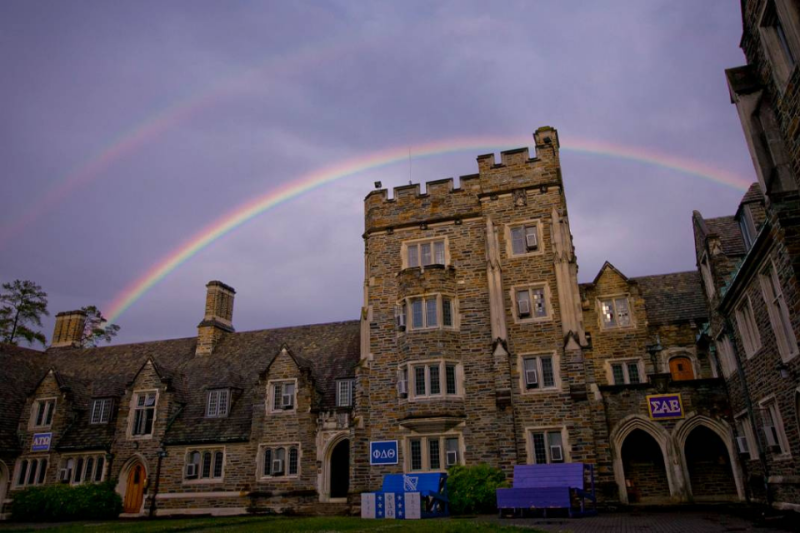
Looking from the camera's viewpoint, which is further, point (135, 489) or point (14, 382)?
point (14, 382)

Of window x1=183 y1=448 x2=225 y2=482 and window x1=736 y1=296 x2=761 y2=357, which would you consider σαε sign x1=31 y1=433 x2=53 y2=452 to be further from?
window x1=736 y1=296 x2=761 y2=357

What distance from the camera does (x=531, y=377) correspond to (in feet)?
74.5

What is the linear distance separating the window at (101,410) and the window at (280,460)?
10.1 m

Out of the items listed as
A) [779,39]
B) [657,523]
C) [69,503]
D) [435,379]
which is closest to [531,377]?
[435,379]

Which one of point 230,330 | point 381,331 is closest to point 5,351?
point 230,330

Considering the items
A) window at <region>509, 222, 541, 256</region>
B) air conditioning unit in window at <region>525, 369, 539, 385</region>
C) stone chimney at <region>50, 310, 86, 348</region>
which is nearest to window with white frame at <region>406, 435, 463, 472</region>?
air conditioning unit in window at <region>525, 369, 539, 385</region>

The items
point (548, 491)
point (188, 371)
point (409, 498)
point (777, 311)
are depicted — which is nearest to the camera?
point (777, 311)

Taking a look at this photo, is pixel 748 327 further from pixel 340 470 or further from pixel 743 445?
pixel 340 470

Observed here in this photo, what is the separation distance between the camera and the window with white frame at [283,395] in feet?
91.7

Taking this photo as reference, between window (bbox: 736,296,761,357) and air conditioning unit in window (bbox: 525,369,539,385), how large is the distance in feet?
23.9

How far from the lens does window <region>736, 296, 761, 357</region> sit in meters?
17.1

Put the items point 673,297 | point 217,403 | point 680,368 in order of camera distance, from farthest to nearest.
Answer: point 217,403 < point 673,297 < point 680,368

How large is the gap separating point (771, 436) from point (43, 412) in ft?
112

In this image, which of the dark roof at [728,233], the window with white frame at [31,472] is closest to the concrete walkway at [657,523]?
the dark roof at [728,233]
